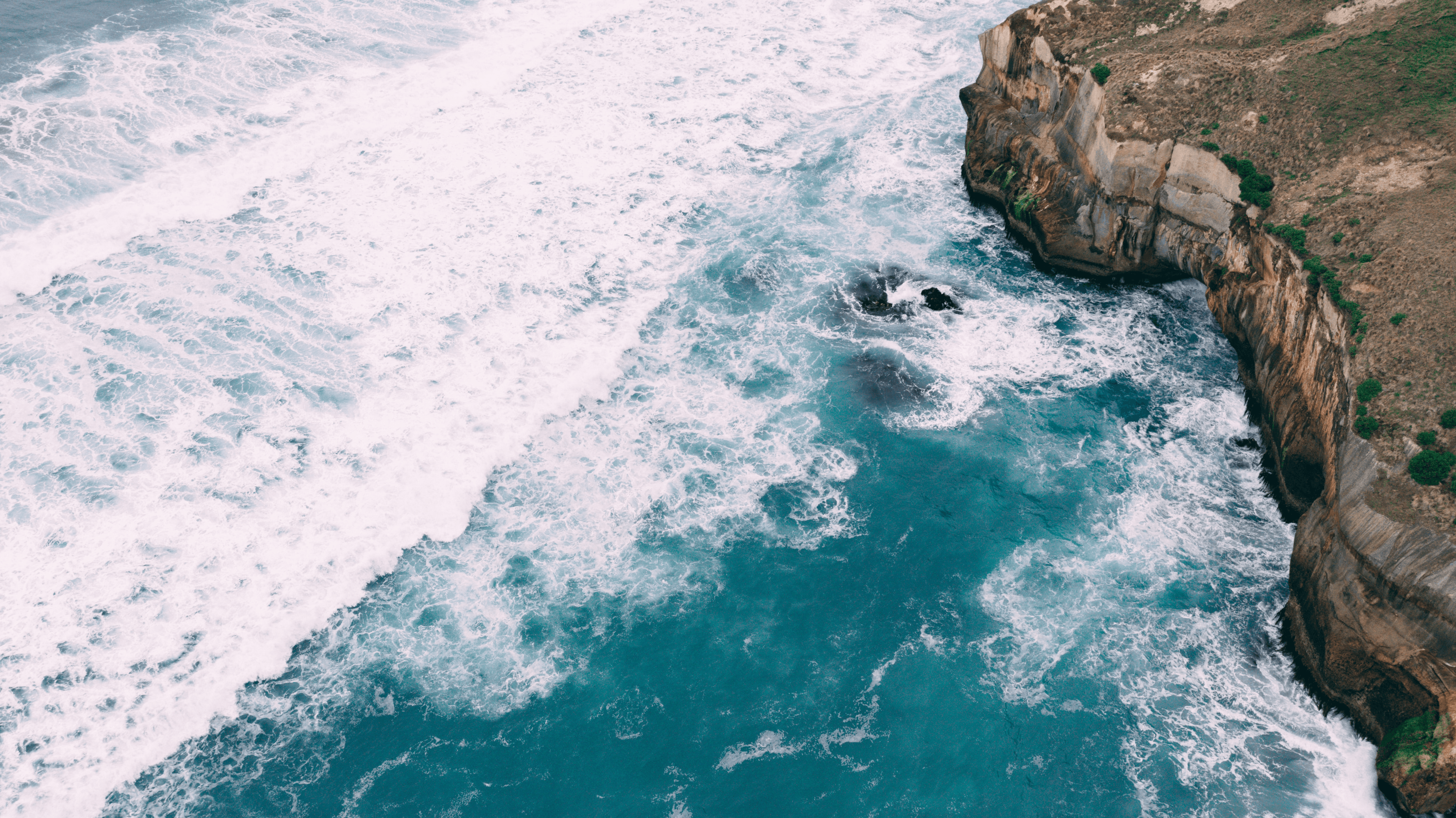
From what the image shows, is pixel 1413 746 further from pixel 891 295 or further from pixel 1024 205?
pixel 1024 205

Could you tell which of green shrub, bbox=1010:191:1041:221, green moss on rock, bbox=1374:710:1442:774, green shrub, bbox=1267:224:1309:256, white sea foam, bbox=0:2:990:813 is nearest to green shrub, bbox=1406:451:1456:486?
green moss on rock, bbox=1374:710:1442:774

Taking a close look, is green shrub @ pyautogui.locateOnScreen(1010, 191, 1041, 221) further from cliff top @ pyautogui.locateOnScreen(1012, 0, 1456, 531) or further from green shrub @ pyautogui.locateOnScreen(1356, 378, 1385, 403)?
green shrub @ pyautogui.locateOnScreen(1356, 378, 1385, 403)

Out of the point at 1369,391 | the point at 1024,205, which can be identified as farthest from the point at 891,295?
the point at 1369,391

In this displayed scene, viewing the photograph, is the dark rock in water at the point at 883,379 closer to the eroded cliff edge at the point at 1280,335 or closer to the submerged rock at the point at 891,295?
the submerged rock at the point at 891,295

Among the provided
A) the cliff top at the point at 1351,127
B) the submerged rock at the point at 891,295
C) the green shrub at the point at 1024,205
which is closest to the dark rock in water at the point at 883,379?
A: the submerged rock at the point at 891,295

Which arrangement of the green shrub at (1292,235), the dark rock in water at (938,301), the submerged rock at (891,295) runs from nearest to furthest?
the green shrub at (1292,235), the dark rock in water at (938,301), the submerged rock at (891,295)

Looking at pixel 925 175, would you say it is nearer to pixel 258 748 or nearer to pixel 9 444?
pixel 258 748

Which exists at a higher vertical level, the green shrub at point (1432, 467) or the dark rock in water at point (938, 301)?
the dark rock in water at point (938, 301)
